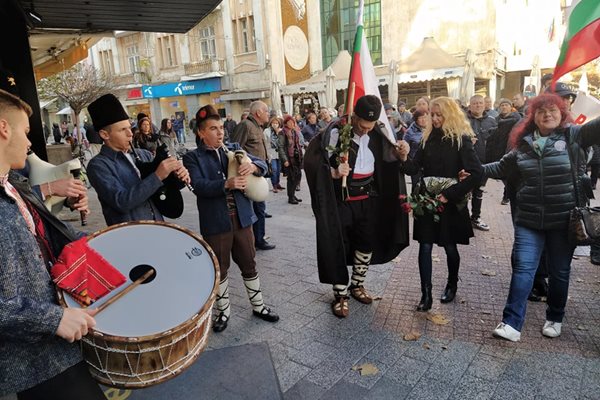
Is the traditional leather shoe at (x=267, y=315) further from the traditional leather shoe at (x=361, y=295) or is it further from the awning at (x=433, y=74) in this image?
the awning at (x=433, y=74)

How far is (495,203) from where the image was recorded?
27.7ft

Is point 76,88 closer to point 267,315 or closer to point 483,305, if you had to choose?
point 267,315

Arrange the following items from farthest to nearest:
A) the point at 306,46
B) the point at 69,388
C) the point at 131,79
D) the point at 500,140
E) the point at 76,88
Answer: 1. the point at 131,79
2. the point at 306,46
3. the point at 76,88
4. the point at 500,140
5. the point at 69,388

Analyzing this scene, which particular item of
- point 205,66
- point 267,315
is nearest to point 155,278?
point 267,315

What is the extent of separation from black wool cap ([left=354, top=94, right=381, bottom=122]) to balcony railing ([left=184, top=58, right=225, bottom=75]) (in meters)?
28.5

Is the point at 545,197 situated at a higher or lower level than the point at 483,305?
higher

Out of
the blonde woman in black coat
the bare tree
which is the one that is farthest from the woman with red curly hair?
the bare tree

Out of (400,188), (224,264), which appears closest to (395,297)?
(400,188)

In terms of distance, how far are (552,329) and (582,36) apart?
239 cm

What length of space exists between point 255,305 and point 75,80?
58.2ft

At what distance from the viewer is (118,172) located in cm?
296

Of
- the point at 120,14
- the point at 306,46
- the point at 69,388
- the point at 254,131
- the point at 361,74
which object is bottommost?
the point at 69,388

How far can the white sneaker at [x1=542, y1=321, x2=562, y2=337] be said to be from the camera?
344 cm

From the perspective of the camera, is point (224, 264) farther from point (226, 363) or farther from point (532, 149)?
point (532, 149)
